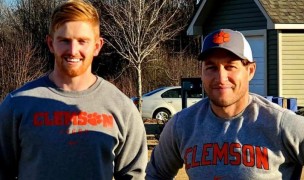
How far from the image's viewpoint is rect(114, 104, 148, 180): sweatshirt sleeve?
3.92 m

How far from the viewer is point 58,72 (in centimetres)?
382

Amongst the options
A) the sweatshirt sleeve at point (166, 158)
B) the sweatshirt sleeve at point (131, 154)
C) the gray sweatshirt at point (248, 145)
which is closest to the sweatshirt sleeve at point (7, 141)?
the sweatshirt sleeve at point (131, 154)

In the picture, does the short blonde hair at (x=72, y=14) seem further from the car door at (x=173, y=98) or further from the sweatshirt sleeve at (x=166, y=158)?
the car door at (x=173, y=98)

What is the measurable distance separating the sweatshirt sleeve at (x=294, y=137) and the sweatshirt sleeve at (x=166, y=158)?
62 cm

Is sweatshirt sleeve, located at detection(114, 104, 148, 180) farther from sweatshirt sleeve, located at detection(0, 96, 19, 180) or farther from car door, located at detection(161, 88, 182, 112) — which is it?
car door, located at detection(161, 88, 182, 112)

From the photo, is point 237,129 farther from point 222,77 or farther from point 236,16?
point 236,16

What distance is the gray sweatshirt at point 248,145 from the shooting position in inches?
130

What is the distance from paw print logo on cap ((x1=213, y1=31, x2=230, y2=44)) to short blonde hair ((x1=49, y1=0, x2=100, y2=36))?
75 centimetres

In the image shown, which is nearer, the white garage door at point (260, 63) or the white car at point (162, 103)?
the white garage door at point (260, 63)

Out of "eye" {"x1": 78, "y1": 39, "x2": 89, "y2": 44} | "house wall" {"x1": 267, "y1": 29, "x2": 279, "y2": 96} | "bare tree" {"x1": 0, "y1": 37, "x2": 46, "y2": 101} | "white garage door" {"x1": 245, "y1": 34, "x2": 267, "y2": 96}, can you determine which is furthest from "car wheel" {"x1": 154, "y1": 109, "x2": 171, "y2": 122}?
"eye" {"x1": 78, "y1": 39, "x2": 89, "y2": 44}

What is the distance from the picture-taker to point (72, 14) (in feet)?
12.3

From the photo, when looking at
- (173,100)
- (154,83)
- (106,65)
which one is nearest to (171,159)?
(173,100)

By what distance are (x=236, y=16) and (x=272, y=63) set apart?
1855 mm

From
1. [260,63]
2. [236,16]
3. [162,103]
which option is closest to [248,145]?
[260,63]
